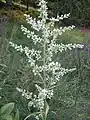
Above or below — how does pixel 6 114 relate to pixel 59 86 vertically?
below

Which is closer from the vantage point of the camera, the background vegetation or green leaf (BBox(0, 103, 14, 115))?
green leaf (BBox(0, 103, 14, 115))

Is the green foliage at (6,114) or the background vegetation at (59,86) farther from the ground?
the background vegetation at (59,86)

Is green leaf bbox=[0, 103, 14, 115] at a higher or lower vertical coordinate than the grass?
lower

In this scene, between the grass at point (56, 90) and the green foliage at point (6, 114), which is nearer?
the green foliage at point (6, 114)

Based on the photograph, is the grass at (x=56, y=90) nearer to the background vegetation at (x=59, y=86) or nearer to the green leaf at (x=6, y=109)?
the background vegetation at (x=59, y=86)

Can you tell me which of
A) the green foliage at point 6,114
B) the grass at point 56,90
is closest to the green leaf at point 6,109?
the green foliage at point 6,114

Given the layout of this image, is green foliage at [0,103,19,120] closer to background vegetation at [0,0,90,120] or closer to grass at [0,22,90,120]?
background vegetation at [0,0,90,120]

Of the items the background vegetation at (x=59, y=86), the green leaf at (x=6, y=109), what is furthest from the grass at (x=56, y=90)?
the green leaf at (x=6, y=109)

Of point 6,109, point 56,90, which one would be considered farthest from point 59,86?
point 6,109

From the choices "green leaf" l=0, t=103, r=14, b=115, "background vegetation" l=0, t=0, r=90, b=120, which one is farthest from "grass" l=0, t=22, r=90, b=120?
"green leaf" l=0, t=103, r=14, b=115

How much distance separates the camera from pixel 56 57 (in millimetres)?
6605

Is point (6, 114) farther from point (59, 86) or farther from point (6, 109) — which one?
point (59, 86)

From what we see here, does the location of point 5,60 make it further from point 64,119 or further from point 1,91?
point 64,119

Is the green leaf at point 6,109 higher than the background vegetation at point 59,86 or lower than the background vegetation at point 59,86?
lower
